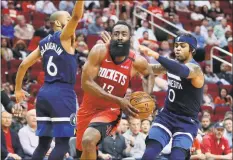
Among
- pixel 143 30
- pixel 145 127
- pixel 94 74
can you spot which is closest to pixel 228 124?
pixel 145 127

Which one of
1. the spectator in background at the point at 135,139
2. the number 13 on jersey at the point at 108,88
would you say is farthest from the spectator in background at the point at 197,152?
the number 13 on jersey at the point at 108,88

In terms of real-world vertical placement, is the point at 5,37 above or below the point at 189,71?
above

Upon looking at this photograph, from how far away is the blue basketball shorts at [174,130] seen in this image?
31.5 ft

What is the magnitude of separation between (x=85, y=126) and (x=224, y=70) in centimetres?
1144

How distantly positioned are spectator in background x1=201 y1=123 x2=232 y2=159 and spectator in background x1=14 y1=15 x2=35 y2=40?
6.10 meters

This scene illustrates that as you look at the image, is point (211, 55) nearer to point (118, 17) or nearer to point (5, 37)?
point (118, 17)

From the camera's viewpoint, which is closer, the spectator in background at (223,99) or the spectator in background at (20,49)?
the spectator in background at (20,49)

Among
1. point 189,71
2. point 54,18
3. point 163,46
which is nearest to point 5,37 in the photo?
point 163,46

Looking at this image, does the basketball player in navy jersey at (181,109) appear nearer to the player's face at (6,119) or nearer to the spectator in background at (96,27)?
the player's face at (6,119)

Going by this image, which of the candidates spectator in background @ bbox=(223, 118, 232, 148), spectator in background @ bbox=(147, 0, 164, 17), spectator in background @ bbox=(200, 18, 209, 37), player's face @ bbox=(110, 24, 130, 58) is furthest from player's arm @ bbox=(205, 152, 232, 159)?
spectator in background @ bbox=(147, 0, 164, 17)

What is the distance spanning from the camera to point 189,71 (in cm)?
930

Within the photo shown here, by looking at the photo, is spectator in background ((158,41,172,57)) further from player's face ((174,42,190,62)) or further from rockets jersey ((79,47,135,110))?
Result: rockets jersey ((79,47,135,110))

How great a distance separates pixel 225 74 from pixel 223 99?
152 centimetres

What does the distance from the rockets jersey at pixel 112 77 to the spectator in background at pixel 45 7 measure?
37.3 ft
